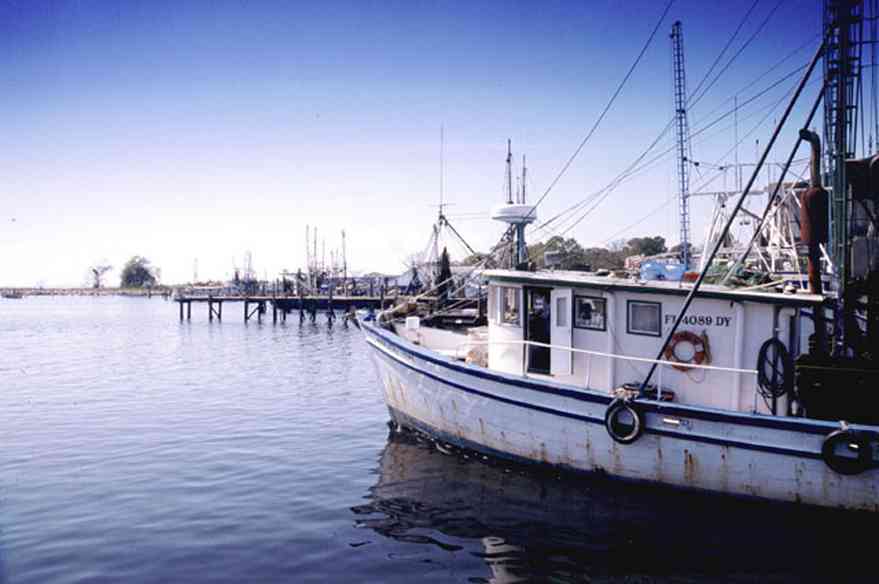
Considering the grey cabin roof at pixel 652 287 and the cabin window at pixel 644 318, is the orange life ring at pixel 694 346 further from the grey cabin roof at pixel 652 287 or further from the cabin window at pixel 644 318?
the grey cabin roof at pixel 652 287

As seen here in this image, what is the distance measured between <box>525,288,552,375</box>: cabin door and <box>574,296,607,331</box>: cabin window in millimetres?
720

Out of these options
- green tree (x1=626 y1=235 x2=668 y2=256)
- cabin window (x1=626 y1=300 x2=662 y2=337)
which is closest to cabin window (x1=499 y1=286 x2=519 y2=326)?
cabin window (x1=626 y1=300 x2=662 y2=337)

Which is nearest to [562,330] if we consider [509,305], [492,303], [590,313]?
[590,313]

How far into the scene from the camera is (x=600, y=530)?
30.9 feet

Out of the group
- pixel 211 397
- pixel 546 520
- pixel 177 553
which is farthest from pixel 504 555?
pixel 211 397

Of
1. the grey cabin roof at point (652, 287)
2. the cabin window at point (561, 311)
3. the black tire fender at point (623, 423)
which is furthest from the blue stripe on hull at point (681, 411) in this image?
the grey cabin roof at point (652, 287)

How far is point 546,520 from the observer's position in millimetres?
9805

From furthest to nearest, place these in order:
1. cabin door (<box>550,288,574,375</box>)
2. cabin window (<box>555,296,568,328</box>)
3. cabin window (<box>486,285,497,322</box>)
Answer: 1. cabin window (<box>486,285,497,322</box>)
2. cabin window (<box>555,296,568,328</box>)
3. cabin door (<box>550,288,574,375</box>)

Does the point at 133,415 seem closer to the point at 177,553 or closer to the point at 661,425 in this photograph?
the point at 177,553

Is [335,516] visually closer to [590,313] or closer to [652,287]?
[590,313]

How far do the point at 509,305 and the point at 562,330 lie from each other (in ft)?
4.36

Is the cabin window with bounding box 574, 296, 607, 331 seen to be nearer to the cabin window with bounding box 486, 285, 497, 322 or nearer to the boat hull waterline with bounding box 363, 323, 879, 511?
the boat hull waterline with bounding box 363, 323, 879, 511

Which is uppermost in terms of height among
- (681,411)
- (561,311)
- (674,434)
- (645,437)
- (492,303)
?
(492,303)

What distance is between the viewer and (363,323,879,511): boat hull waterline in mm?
9242
